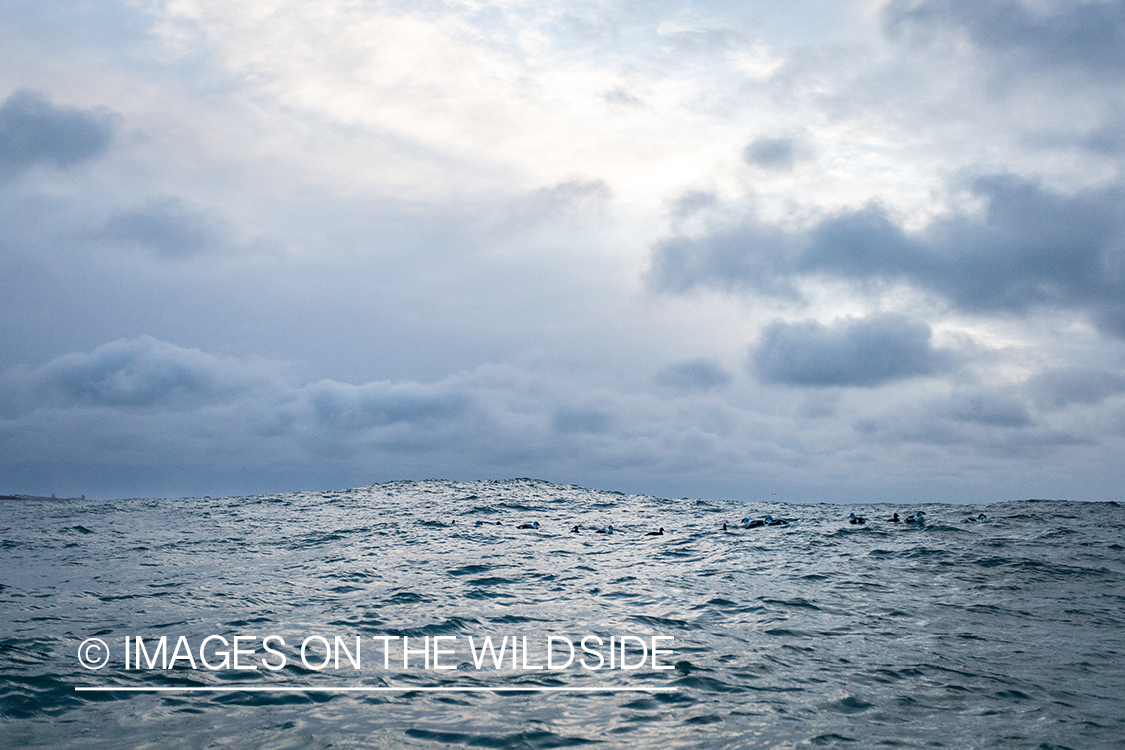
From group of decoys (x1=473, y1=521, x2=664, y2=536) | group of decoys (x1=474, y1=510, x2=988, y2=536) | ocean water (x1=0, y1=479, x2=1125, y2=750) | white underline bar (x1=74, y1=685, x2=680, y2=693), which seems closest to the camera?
ocean water (x1=0, y1=479, x2=1125, y2=750)

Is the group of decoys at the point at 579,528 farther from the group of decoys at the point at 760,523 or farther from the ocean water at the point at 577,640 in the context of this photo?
the ocean water at the point at 577,640

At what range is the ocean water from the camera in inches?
352

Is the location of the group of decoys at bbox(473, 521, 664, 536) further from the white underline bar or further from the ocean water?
the white underline bar

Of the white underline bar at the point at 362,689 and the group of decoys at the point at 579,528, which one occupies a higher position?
the white underline bar at the point at 362,689

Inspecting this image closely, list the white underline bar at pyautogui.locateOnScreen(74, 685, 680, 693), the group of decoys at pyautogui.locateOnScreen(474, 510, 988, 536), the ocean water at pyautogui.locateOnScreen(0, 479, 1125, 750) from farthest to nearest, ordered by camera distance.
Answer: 1. the group of decoys at pyautogui.locateOnScreen(474, 510, 988, 536)
2. the white underline bar at pyautogui.locateOnScreen(74, 685, 680, 693)
3. the ocean water at pyautogui.locateOnScreen(0, 479, 1125, 750)

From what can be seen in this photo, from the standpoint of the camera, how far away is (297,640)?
1291 centimetres

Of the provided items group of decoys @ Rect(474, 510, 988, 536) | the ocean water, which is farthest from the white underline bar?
group of decoys @ Rect(474, 510, 988, 536)

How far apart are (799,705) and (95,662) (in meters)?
11.2

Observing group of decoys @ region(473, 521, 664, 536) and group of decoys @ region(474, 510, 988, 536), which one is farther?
group of decoys @ region(474, 510, 988, 536)

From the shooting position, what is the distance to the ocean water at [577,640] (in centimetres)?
893

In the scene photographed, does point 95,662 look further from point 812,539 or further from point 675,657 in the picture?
point 812,539

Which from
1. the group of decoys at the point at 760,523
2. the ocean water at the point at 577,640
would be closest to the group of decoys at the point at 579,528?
the group of decoys at the point at 760,523

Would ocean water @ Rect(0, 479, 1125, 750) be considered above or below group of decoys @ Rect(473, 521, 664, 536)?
above

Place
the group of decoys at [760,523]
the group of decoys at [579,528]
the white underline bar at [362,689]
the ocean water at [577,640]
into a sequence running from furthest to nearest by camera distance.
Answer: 1. the group of decoys at [760,523]
2. the group of decoys at [579,528]
3. the white underline bar at [362,689]
4. the ocean water at [577,640]
